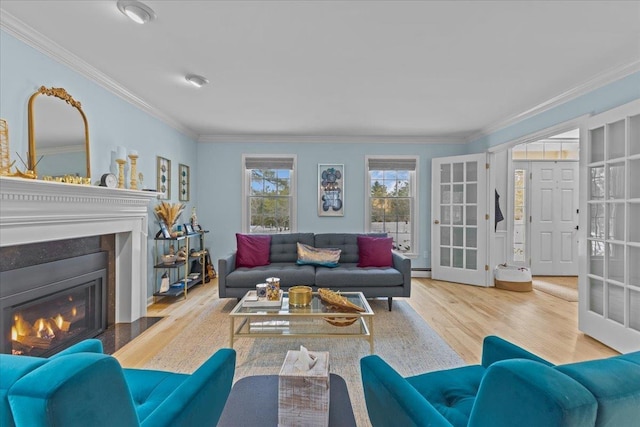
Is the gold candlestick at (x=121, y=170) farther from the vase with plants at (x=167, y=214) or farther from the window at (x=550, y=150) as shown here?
the window at (x=550, y=150)

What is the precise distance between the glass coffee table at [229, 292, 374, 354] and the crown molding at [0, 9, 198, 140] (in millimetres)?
2389

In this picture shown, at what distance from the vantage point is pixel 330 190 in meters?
5.42

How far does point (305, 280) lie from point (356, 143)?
110 inches

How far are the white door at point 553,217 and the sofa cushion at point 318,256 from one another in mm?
3820

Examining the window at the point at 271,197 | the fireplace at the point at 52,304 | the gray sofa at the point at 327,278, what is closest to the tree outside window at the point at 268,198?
the window at the point at 271,197

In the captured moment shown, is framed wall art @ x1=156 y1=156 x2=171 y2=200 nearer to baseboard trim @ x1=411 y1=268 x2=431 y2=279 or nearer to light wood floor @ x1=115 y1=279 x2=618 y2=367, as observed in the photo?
light wood floor @ x1=115 y1=279 x2=618 y2=367

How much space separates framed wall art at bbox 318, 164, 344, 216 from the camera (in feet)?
17.7

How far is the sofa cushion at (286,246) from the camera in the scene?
4168 mm

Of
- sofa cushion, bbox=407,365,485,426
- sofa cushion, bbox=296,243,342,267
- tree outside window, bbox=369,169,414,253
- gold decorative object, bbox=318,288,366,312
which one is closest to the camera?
sofa cushion, bbox=407,365,485,426

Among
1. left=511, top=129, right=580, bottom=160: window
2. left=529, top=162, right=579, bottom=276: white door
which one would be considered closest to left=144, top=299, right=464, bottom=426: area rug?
left=529, top=162, right=579, bottom=276: white door

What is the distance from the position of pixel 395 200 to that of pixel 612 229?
307 centimetres

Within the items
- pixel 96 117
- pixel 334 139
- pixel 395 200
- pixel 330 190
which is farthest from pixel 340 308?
pixel 334 139

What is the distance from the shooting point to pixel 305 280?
3592 mm

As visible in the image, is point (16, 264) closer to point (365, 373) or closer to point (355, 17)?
point (365, 373)
